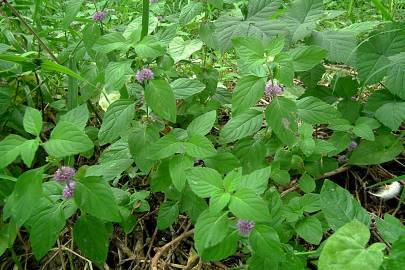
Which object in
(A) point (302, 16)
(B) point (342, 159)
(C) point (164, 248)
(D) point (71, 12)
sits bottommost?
(C) point (164, 248)

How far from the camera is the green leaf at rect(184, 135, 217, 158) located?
1.20m

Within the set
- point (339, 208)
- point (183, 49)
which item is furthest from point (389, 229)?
point (183, 49)

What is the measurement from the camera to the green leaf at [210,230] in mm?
1002

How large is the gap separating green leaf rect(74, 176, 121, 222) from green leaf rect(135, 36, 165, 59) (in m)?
0.36

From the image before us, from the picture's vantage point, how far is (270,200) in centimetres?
123

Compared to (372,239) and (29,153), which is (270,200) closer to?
(372,239)

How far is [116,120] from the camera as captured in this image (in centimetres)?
133

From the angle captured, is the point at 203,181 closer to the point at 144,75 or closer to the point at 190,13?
the point at 144,75

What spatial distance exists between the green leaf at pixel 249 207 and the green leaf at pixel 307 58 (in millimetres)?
489

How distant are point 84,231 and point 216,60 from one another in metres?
1.49

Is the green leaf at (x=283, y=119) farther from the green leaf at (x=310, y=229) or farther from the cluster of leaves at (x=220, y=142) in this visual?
the green leaf at (x=310, y=229)

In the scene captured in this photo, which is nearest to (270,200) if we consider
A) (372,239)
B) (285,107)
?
(285,107)

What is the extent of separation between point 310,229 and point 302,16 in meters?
0.86

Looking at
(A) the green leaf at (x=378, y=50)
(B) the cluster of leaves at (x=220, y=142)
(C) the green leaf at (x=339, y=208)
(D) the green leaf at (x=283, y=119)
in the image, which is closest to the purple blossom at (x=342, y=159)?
(B) the cluster of leaves at (x=220, y=142)
